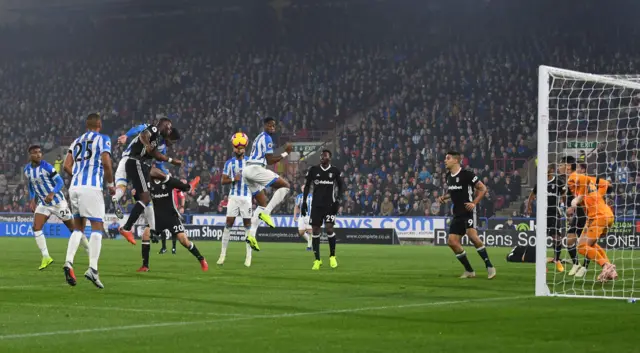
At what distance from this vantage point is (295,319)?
32.1ft

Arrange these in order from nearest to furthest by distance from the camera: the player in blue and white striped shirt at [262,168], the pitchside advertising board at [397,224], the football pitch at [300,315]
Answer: the football pitch at [300,315] → the player in blue and white striped shirt at [262,168] → the pitchside advertising board at [397,224]

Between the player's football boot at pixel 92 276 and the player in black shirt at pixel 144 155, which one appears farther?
the player in black shirt at pixel 144 155

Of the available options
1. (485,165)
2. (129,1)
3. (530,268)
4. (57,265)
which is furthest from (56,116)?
(530,268)

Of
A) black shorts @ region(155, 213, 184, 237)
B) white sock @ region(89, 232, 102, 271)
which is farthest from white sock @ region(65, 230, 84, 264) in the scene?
black shorts @ region(155, 213, 184, 237)

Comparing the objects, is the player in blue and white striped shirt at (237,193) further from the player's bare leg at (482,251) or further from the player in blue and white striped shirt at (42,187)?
the player's bare leg at (482,251)

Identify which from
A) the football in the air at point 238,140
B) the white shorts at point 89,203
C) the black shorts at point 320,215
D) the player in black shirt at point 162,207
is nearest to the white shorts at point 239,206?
the football in the air at point 238,140

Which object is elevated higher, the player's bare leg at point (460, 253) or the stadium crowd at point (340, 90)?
the stadium crowd at point (340, 90)

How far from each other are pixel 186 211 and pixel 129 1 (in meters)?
19.3

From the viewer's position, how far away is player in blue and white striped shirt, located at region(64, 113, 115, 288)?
1341 cm

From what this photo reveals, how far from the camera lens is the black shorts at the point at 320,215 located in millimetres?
19516

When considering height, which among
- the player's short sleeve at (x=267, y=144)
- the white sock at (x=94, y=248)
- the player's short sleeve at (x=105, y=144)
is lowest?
the white sock at (x=94, y=248)

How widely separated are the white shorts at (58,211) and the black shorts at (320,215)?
4718 millimetres

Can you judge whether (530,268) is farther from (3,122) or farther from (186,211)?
(3,122)

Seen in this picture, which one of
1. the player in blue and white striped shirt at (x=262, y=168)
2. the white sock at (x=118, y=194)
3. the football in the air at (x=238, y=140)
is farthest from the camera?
the football in the air at (x=238, y=140)
